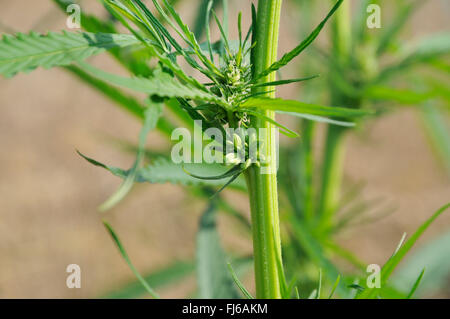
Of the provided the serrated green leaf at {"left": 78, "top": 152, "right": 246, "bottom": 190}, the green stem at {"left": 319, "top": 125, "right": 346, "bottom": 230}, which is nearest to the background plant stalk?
the green stem at {"left": 319, "top": 125, "right": 346, "bottom": 230}

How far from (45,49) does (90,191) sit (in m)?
1.56

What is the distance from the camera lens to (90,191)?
166cm

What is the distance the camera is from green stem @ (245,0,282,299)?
20 cm

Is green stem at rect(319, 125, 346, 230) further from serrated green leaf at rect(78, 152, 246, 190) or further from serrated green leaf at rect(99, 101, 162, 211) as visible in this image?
serrated green leaf at rect(99, 101, 162, 211)

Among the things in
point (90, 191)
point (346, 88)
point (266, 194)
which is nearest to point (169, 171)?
point (266, 194)

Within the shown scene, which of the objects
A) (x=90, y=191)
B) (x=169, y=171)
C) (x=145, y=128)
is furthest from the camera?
(x=90, y=191)

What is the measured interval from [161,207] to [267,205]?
4.88 feet

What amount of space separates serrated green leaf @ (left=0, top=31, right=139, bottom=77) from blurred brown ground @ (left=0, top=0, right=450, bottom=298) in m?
1.31

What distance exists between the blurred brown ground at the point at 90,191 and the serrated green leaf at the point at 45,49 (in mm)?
1309

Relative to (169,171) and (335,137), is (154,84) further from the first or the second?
(335,137)

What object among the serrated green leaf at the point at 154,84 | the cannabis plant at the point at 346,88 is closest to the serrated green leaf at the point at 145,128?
the serrated green leaf at the point at 154,84

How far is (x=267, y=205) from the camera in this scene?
206mm

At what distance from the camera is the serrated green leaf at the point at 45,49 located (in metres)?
0.15

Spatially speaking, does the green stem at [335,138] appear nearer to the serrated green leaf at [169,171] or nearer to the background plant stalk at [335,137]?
the background plant stalk at [335,137]
